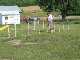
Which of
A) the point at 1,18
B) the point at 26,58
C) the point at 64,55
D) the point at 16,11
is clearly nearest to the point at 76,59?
the point at 64,55

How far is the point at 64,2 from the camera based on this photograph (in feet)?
139

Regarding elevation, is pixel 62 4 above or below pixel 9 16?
above

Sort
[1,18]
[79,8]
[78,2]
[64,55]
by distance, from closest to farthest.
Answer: [64,55]
[1,18]
[78,2]
[79,8]

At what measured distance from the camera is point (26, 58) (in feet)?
24.4

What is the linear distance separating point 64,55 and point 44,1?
36546 mm

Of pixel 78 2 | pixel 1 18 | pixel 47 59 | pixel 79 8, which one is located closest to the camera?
pixel 47 59

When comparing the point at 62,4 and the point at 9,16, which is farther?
the point at 62,4

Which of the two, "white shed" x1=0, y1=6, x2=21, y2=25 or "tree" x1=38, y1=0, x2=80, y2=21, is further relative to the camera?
"tree" x1=38, y1=0, x2=80, y2=21

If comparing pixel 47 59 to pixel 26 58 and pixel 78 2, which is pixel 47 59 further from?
pixel 78 2

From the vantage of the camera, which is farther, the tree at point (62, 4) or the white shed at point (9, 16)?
the tree at point (62, 4)

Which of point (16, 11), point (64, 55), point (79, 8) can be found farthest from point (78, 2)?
point (64, 55)

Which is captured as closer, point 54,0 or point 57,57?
point 57,57

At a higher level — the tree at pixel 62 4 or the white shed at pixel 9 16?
the tree at pixel 62 4

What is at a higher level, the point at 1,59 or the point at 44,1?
the point at 44,1
